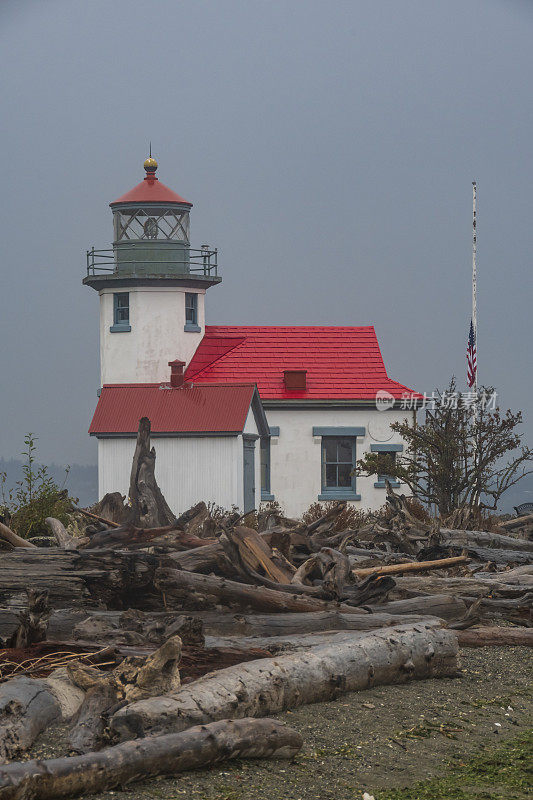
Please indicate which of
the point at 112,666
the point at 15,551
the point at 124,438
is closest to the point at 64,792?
the point at 112,666

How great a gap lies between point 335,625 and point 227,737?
4.04 metres

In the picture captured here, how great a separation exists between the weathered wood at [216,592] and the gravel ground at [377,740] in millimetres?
1677

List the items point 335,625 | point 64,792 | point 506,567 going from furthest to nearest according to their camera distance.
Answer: point 506,567 → point 335,625 → point 64,792

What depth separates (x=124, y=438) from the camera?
26.6 meters

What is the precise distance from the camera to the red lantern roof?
3169 cm

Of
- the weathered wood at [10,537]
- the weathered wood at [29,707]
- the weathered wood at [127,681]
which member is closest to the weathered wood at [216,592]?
the weathered wood at [29,707]

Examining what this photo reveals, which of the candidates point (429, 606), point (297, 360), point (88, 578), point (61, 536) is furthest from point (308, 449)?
point (88, 578)

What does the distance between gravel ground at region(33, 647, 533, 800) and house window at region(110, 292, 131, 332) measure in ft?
74.9

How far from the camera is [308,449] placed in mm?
30203

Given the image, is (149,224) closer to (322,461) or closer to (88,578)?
(322,461)

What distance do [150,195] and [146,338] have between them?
4.34m

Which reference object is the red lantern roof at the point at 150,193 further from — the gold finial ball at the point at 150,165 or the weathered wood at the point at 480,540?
the weathered wood at the point at 480,540

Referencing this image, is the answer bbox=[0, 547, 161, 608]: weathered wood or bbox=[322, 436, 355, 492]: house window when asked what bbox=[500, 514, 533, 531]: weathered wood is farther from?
bbox=[0, 547, 161, 608]: weathered wood

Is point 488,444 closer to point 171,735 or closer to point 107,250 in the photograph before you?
point 107,250
